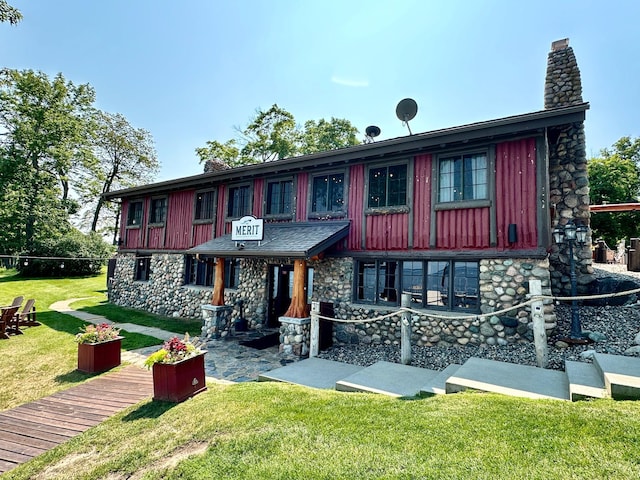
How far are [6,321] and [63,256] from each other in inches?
567

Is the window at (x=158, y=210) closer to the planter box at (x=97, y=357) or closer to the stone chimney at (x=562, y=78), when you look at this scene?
the planter box at (x=97, y=357)

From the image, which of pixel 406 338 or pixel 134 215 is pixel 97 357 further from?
pixel 134 215

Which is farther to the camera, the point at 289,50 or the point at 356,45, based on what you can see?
the point at 289,50

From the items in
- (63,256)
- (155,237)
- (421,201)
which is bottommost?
(63,256)

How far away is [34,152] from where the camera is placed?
917 inches

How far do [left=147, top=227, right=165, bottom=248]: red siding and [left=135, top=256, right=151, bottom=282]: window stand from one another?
797 millimetres

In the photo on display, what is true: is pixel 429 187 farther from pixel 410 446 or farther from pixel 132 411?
pixel 132 411

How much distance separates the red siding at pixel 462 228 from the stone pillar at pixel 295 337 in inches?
158

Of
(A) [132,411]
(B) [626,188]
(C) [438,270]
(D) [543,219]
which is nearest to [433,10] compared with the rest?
(D) [543,219]

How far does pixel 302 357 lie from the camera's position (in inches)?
297

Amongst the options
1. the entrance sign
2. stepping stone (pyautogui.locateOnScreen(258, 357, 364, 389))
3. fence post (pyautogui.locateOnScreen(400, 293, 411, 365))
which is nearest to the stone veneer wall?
fence post (pyautogui.locateOnScreen(400, 293, 411, 365))

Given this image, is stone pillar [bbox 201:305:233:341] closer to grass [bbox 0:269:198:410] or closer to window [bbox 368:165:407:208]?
grass [bbox 0:269:198:410]

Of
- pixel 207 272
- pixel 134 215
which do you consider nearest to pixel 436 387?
pixel 207 272

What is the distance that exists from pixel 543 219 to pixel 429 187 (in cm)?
256
